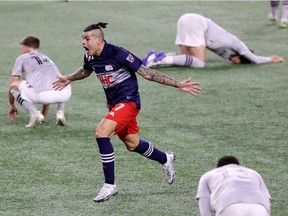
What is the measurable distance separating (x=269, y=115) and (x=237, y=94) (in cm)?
148

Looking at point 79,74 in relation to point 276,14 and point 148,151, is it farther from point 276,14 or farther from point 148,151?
point 276,14

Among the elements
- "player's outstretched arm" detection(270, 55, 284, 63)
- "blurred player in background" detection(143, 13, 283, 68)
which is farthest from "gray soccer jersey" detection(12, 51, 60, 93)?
"player's outstretched arm" detection(270, 55, 284, 63)

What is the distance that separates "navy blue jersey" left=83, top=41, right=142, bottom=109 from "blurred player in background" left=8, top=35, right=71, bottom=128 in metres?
3.14

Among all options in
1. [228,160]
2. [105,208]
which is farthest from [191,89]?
[228,160]

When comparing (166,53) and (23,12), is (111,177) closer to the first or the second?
(166,53)

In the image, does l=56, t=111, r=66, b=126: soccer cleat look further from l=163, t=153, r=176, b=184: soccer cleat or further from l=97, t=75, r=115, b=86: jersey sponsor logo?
l=97, t=75, r=115, b=86: jersey sponsor logo

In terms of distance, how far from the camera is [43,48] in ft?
61.8

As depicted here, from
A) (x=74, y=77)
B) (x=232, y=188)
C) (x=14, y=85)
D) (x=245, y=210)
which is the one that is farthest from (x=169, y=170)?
(x=14, y=85)

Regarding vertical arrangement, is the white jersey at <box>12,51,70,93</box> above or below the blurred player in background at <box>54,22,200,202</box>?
below

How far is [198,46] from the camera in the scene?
1689cm

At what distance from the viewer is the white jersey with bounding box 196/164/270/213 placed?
6.92 metres

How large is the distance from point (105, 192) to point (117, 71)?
1202mm

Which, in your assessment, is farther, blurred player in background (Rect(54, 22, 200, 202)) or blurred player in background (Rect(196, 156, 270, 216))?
blurred player in background (Rect(54, 22, 200, 202))

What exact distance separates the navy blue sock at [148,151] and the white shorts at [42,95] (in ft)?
10.1
